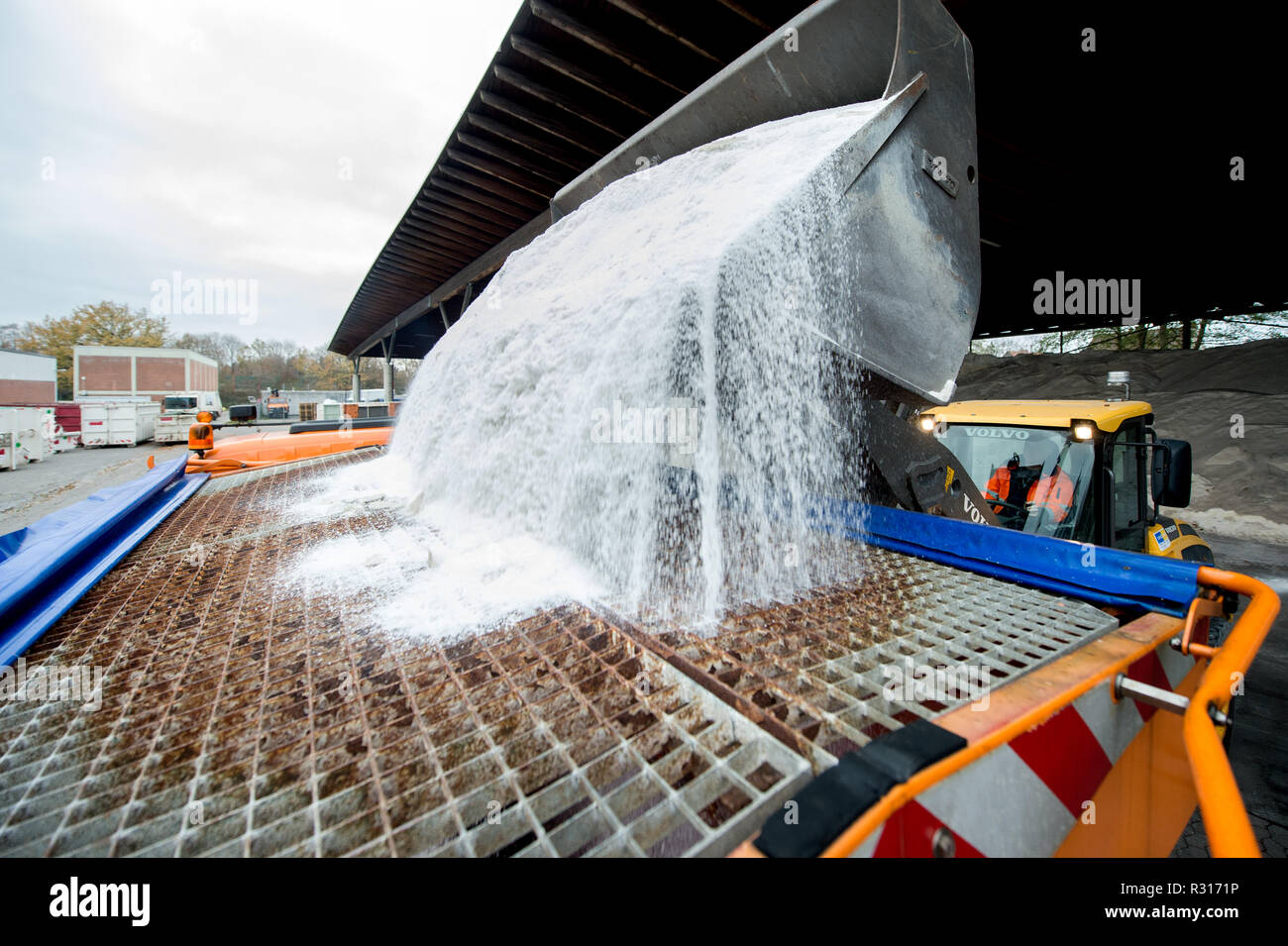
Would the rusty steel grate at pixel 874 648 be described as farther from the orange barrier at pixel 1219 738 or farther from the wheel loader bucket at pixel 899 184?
the wheel loader bucket at pixel 899 184

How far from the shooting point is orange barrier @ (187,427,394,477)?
506 centimetres

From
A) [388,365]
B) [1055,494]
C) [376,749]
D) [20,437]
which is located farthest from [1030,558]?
[388,365]

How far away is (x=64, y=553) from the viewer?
211 cm

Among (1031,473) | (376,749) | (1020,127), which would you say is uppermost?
(1020,127)

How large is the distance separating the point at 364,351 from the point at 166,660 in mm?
26619

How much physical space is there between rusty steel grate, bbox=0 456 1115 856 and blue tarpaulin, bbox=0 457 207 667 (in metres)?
0.11

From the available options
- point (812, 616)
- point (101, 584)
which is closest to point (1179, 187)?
point (812, 616)

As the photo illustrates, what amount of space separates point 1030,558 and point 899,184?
144cm

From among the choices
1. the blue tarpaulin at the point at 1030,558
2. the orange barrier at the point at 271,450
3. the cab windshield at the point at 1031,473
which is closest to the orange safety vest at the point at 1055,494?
the cab windshield at the point at 1031,473

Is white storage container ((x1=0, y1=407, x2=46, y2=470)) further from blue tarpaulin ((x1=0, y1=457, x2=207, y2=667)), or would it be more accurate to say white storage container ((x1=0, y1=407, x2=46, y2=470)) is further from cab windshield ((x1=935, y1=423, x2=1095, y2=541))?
cab windshield ((x1=935, y1=423, x2=1095, y2=541))

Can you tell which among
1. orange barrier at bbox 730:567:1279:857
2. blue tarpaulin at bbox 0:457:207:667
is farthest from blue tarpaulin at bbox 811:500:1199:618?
blue tarpaulin at bbox 0:457:207:667

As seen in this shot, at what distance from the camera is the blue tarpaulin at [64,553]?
174 centimetres

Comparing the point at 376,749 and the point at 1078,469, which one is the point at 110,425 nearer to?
the point at 376,749
